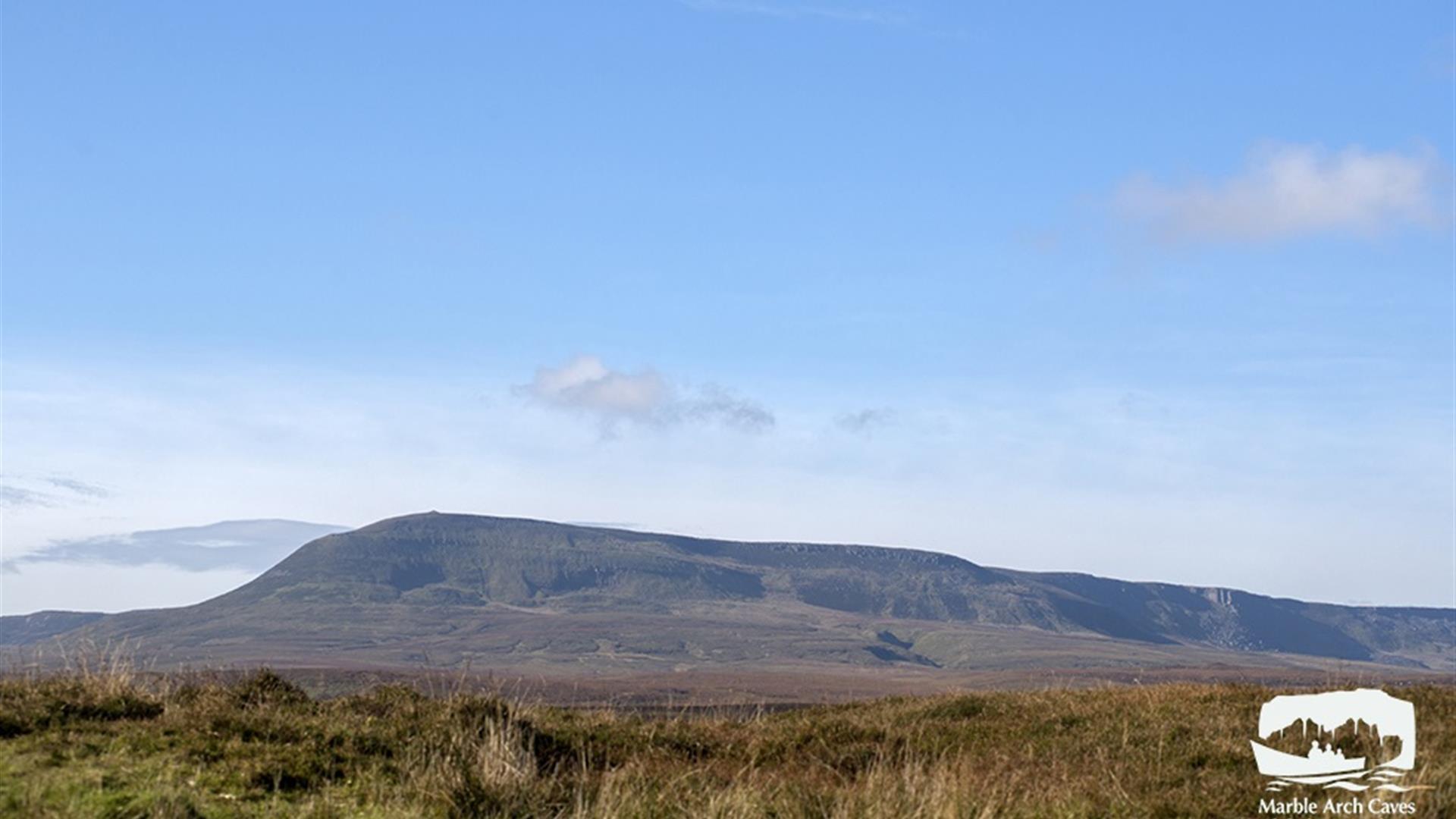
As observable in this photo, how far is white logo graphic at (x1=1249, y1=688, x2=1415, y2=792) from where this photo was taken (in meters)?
15.1

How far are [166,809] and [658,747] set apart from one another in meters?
7.43

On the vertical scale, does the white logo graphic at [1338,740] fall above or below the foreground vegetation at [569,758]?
above

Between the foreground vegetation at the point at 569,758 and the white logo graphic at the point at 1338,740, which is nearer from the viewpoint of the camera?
the foreground vegetation at the point at 569,758

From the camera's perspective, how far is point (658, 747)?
18.4 m

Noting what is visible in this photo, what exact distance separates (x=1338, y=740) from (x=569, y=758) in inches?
364

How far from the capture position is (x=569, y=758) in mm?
17188

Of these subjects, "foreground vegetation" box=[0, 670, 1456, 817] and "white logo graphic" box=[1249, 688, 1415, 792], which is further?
"white logo graphic" box=[1249, 688, 1415, 792]

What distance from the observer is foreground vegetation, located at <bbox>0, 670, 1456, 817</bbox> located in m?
13.1

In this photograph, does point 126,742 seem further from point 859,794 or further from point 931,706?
point 931,706

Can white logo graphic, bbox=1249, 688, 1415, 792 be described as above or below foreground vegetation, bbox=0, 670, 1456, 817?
above

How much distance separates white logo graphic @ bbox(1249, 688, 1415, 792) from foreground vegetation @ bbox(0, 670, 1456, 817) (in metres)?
0.31

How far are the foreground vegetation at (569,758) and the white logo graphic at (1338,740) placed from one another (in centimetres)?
31

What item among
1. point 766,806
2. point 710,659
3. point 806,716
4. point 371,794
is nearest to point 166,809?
point 371,794

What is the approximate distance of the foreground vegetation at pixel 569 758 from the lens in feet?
43.1
